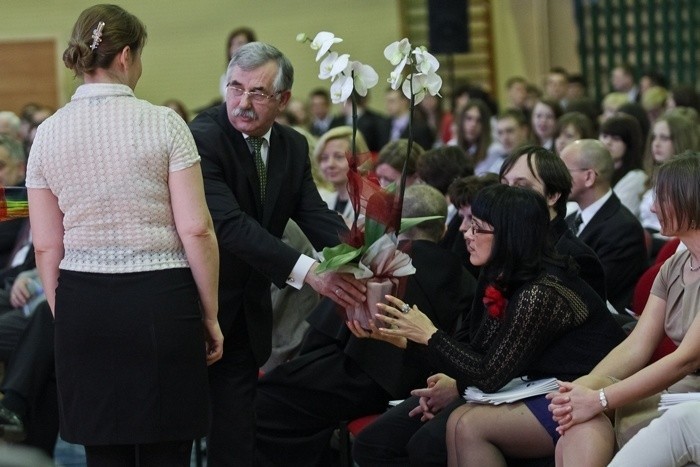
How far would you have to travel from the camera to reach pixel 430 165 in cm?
496

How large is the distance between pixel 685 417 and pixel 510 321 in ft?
1.77

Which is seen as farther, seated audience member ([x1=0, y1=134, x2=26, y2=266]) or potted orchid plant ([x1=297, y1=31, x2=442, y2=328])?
seated audience member ([x1=0, y1=134, x2=26, y2=266])

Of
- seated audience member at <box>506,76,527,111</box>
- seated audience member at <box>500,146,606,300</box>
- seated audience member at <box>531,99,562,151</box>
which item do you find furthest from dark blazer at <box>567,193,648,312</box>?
seated audience member at <box>506,76,527,111</box>

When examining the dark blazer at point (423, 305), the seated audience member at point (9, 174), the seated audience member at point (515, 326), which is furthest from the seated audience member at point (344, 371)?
the seated audience member at point (9, 174)

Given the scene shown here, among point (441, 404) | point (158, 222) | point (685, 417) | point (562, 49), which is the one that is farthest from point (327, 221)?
point (562, 49)

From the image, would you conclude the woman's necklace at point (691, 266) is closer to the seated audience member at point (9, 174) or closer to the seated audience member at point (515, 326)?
the seated audience member at point (515, 326)

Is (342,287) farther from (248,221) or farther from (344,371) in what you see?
(344,371)

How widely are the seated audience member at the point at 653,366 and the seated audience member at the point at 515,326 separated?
0.11 meters

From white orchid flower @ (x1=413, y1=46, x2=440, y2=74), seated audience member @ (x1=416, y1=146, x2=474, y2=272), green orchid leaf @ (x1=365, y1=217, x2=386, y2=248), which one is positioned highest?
white orchid flower @ (x1=413, y1=46, x2=440, y2=74)

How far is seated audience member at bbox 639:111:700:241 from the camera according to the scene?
6.01 metres

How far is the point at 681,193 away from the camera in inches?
122

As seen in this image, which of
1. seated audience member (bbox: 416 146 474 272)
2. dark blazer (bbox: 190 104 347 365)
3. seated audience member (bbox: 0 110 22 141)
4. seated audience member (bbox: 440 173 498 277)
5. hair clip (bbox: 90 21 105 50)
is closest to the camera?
hair clip (bbox: 90 21 105 50)

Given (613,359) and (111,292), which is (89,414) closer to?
(111,292)

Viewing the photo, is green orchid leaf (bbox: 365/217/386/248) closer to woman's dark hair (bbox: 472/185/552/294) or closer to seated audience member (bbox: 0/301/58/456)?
woman's dark hair (bbox: 472/185/552/294)
